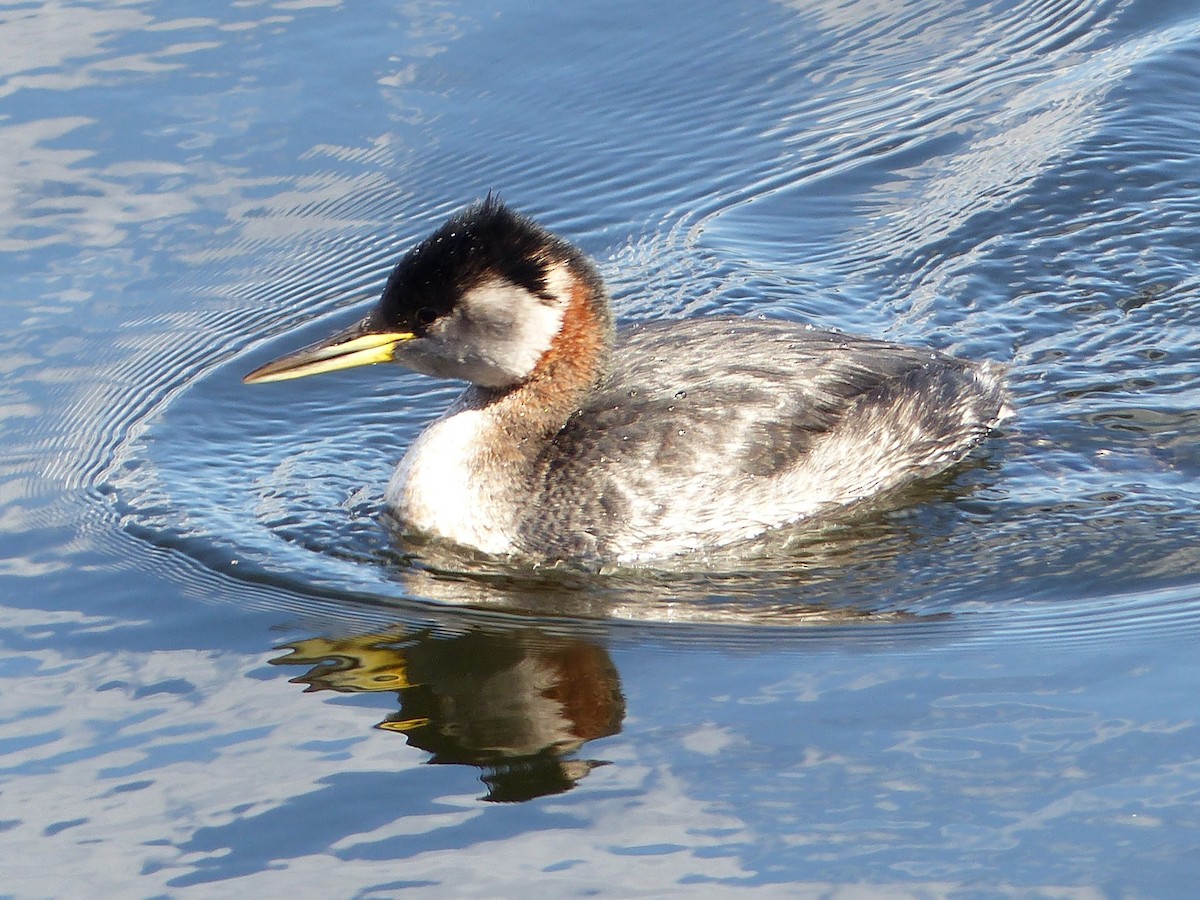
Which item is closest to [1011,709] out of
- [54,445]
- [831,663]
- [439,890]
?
[831,663]

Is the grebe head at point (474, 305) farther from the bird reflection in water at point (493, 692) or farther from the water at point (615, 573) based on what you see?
the bird reflection in water at point (493, 692)

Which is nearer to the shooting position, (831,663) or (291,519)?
(831,663)

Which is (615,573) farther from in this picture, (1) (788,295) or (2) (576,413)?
(1) (788,295)

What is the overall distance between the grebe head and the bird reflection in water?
1.72m

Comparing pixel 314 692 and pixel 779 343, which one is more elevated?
pixel 779 343

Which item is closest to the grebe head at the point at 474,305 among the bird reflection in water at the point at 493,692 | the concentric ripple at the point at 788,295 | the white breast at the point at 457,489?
the white breast at the point at 457,489

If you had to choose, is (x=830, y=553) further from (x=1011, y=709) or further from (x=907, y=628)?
(x=1011, y=709)

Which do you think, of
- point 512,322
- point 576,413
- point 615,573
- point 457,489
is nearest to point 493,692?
point 615,573

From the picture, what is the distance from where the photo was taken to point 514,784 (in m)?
7.17

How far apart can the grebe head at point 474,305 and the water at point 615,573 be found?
3.09ft

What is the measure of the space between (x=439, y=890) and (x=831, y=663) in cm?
225

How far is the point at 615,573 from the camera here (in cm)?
927

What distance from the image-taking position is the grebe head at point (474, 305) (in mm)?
9266

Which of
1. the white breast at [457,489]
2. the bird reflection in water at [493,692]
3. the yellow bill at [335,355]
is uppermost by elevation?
the yellow bill at [335,355]
